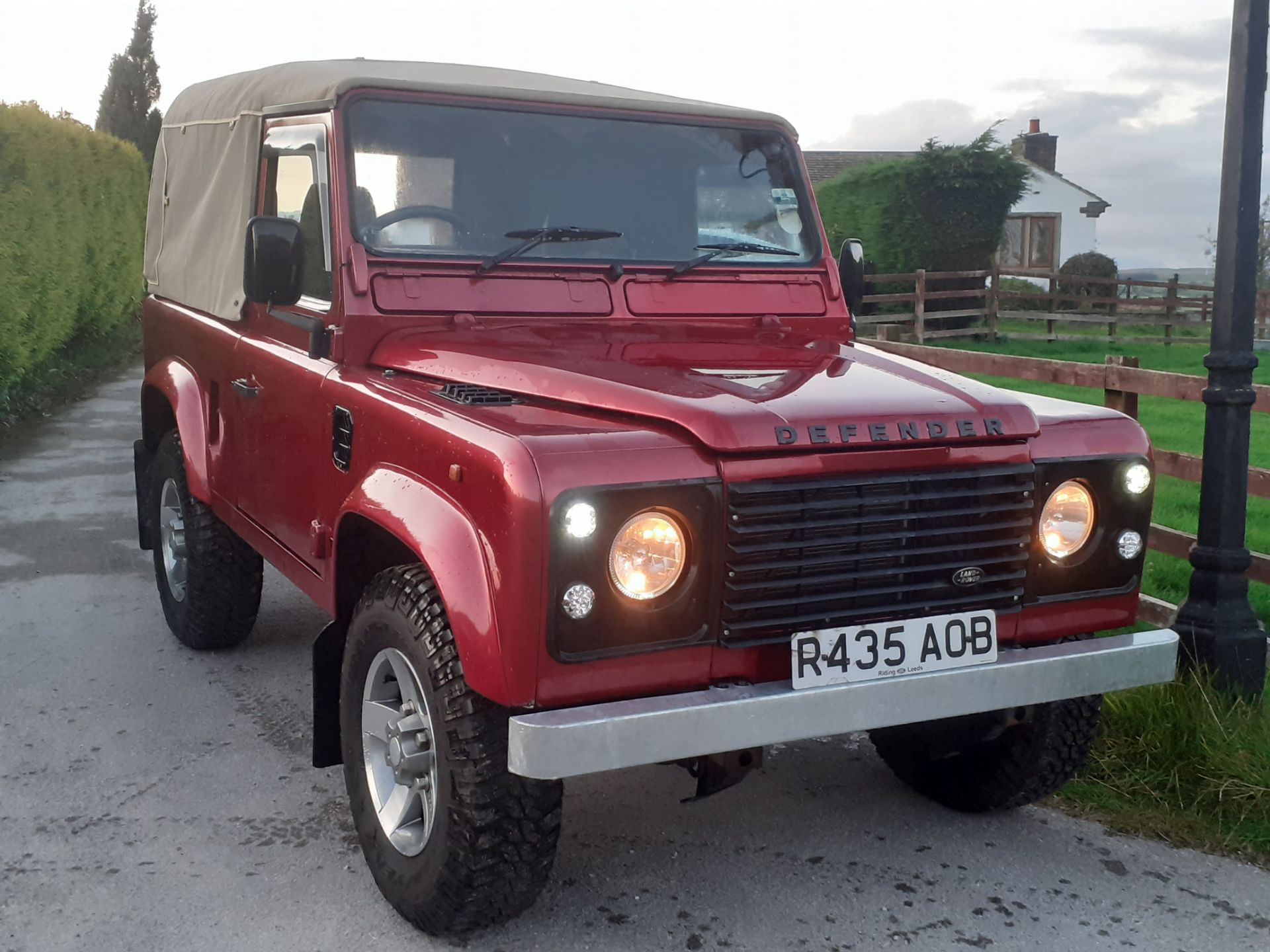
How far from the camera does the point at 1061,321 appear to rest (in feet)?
102

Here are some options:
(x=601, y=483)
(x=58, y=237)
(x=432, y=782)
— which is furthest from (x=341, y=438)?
(x=58, y=237)

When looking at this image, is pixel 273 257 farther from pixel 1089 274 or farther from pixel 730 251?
pixel 1089 274

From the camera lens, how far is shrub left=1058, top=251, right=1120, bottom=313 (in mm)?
31156

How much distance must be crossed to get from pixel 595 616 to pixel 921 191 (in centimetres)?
2398

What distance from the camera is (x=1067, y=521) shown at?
10.8 feet

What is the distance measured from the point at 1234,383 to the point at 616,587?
284cm

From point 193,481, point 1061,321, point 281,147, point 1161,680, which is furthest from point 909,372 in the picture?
point 1061,321

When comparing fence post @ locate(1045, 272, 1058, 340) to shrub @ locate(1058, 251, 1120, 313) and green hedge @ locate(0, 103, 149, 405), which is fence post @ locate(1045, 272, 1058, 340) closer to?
shrub @ locate(1058, 251, 1120, 313)

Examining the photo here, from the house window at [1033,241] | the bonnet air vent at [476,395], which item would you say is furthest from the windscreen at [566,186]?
the house window at [1033,241]

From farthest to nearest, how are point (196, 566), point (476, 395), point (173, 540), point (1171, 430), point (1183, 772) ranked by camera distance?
1. point (1171, 430)
2. point (173, 540)
3. point (196, 566)
4. point (1183, 772)
5. point (476, 395)

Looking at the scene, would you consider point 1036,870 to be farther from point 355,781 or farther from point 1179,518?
point 1179,518

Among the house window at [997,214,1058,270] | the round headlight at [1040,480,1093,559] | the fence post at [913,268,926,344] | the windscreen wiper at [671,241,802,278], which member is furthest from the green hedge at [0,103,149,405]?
the house window at [997,214,1058,270]

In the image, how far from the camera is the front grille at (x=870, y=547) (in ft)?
9.40

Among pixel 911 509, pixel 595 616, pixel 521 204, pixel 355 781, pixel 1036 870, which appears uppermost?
pixel 521 204
